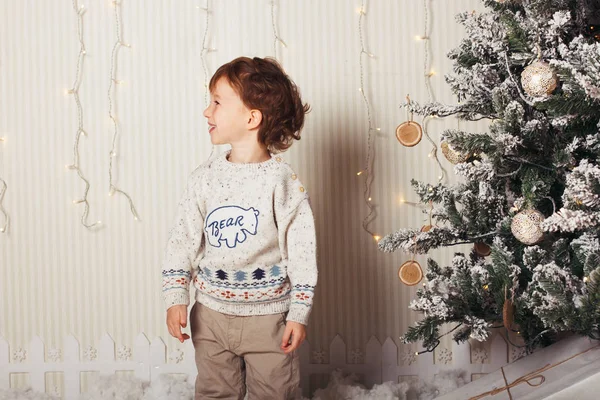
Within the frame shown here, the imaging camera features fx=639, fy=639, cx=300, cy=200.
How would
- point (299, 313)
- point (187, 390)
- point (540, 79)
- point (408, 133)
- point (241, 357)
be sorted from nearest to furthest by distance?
point (540, 79)
point (299, 313)
point (241, 357)
point (408, 133)
point (187, 390)

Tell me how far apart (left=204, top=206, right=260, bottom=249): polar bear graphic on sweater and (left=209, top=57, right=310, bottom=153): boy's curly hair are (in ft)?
0.58

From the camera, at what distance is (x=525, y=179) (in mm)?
1219

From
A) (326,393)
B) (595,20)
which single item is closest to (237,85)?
(595,20)

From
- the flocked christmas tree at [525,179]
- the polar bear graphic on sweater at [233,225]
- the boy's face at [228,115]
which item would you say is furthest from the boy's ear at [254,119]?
the flocked christmas tree at [525,179]

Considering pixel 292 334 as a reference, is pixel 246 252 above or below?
above

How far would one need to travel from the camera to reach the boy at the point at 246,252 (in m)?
1.39

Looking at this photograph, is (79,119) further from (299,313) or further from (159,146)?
(299,313)

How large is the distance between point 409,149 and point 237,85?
2.20ft

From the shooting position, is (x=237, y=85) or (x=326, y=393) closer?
(x=237, y=85)

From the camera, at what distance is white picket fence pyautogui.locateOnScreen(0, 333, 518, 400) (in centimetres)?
191

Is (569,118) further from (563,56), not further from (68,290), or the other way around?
(68,290)

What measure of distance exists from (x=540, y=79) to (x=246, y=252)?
26.8 inches

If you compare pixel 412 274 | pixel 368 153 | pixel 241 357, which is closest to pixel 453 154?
pixel 412 274

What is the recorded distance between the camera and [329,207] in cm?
190
